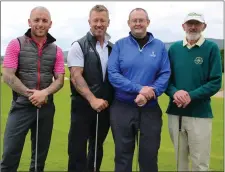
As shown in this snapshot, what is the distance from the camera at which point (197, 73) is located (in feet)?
14.0

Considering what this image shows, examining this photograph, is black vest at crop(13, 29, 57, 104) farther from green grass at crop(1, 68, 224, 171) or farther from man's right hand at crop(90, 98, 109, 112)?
green grass at crop(1, 68, 224, 171)

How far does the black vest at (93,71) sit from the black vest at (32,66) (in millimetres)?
394

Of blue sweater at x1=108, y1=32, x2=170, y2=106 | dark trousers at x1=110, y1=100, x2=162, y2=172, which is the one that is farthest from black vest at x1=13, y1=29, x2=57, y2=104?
dark trousers at x1=110, y1=100, x2=162, y2=172

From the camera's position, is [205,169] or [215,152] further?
[215,152]

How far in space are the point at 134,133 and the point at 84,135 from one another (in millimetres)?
656

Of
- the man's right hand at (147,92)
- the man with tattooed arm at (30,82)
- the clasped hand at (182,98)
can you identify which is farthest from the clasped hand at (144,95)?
the man with tattooed arm at (30,82)

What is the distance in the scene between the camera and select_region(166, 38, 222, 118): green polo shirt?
4.25m

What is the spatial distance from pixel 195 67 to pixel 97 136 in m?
1.42

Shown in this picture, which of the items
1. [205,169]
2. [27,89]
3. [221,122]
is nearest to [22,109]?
[27,89]

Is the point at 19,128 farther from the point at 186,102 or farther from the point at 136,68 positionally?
the point at 186,102

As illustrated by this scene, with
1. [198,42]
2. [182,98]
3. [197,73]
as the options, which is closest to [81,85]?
[182,98]

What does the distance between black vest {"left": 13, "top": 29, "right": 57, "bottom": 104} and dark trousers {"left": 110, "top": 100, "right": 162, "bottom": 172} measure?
848 mm

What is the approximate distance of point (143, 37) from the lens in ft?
13.9

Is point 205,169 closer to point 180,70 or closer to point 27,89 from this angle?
point 180,70
